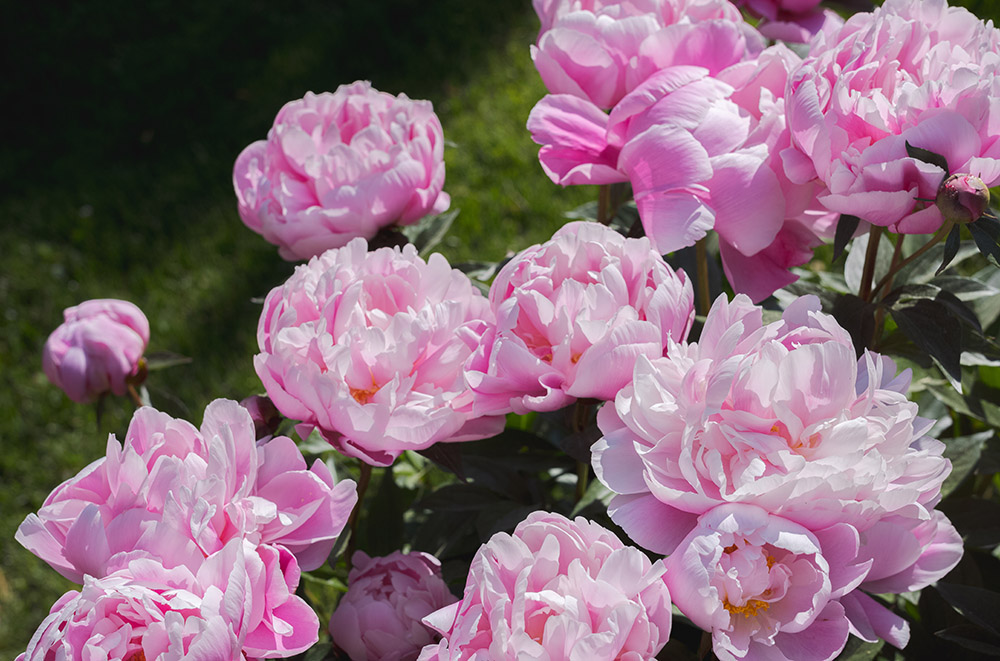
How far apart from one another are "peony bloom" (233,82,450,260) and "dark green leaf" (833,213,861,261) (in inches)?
15.8

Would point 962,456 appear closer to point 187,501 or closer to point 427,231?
point 427,231

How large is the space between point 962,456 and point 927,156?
398mm

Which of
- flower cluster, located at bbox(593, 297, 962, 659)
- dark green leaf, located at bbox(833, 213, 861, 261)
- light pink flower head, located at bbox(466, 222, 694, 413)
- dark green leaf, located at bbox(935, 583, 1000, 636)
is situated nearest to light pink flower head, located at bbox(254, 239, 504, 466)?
light pink flower head, located at bbox(466, 222, 694, 413)

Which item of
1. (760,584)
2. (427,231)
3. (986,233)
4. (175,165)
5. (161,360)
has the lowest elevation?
(175,165)

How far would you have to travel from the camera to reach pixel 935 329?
2.60 ft

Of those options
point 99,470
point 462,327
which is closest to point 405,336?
point 462,327

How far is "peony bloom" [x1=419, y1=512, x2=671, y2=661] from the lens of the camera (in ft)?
1.74

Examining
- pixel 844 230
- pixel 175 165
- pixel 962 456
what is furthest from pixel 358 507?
pixel 175 165

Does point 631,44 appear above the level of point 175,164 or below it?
above

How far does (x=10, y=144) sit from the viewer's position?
2.87m

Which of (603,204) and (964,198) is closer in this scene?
(964,198)

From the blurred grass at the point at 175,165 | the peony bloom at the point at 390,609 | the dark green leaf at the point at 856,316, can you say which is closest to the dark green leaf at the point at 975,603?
the dark green leaf at the point at 856,316

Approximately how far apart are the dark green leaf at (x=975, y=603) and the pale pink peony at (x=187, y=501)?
1.72 feet

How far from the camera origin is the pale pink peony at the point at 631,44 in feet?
2.50
